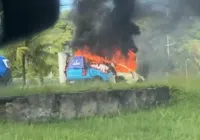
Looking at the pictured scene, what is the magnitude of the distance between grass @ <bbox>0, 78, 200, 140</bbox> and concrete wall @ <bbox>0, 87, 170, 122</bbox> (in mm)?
308

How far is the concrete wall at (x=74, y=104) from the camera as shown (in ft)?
20.6

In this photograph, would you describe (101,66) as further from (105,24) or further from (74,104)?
(74,104)

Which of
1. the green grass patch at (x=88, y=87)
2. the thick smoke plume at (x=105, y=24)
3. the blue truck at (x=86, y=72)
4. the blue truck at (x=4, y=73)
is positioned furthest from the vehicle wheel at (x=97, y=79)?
the thick smoke plume at (x=105, y=24)

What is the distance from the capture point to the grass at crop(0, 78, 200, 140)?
15.7 ft

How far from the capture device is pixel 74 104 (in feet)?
22.0

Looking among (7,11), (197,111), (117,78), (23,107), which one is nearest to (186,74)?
(197,111)

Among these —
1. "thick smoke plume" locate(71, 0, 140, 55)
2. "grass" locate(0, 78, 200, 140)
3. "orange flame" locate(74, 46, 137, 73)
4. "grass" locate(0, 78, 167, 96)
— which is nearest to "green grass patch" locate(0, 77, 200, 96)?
"grass" locate(0, 78, 167, 96)

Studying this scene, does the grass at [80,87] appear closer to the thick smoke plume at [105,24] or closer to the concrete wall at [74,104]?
the concrete wall at [74,104]

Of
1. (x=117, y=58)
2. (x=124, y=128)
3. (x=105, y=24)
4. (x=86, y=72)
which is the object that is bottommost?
(x=124, y=128)

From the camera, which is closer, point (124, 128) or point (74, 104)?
point (124, 128)

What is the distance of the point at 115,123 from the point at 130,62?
1.37 m

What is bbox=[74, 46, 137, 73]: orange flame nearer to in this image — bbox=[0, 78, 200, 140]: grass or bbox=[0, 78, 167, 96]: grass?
bbox=[0, 78, 200, 140]: grass

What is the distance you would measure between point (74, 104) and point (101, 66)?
1.42 metres

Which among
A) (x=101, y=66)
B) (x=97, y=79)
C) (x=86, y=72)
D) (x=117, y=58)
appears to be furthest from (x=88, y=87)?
(x=117, y=58)
